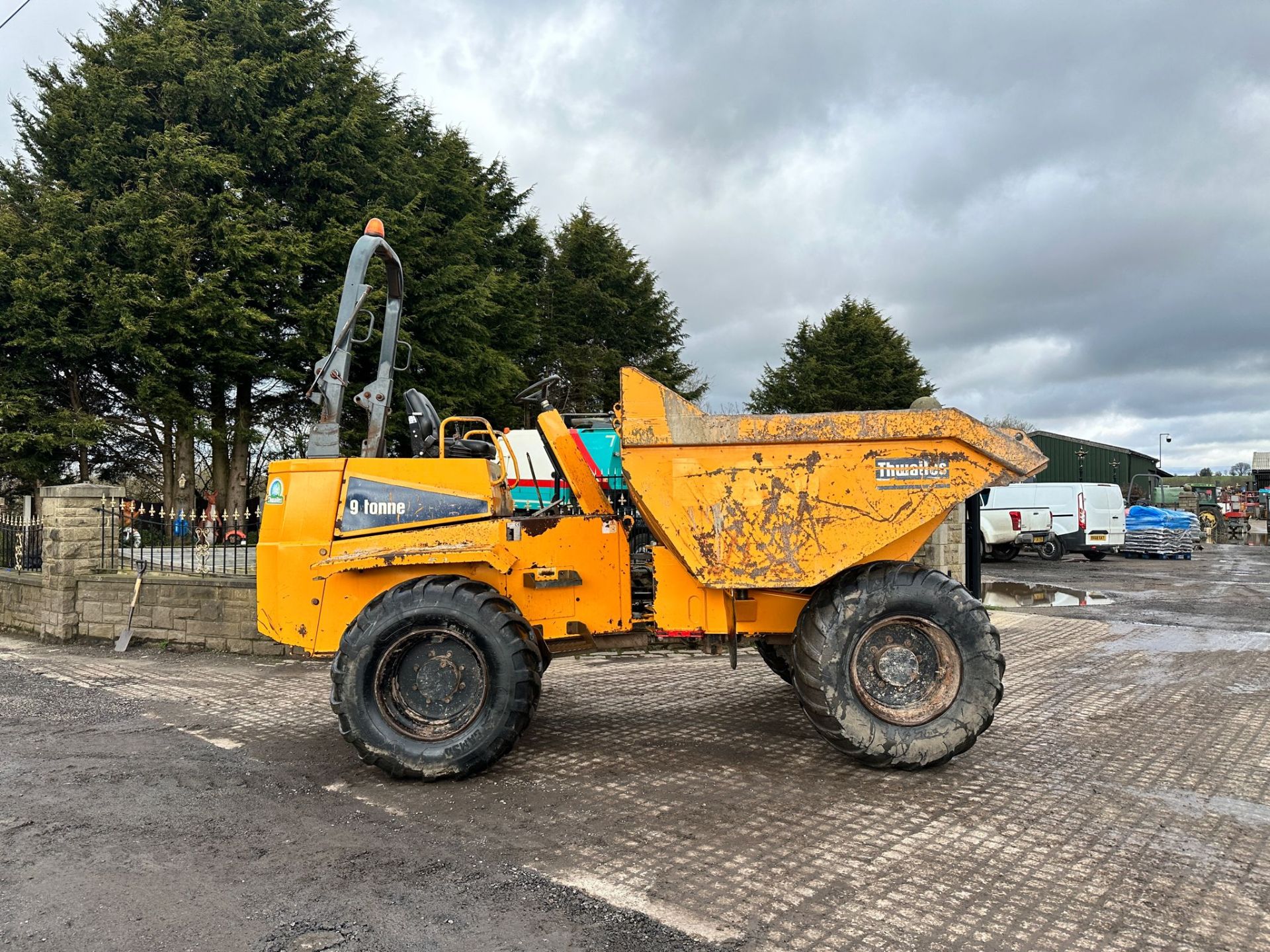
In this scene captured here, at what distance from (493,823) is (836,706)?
1957 mm

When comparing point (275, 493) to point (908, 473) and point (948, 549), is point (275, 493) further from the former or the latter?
point (948, 549)

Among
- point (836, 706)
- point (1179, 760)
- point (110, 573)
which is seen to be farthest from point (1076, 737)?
point (110, 573)

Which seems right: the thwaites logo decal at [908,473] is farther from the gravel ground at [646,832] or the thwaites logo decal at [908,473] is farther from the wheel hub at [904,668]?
the gravel ground at [646,832]

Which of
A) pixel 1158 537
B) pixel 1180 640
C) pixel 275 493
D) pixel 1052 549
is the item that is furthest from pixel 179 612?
pixel 1158 537

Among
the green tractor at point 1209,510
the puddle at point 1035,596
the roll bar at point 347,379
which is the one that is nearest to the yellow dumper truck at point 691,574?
the roll bar at point 347,379

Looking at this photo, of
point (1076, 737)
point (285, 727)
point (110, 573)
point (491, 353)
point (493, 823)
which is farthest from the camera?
point (491, 353)

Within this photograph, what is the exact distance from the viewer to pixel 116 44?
17.4 meters

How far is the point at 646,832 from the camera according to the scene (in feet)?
13.0

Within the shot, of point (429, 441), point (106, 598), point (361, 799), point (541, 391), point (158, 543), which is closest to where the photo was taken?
point (361, 799)

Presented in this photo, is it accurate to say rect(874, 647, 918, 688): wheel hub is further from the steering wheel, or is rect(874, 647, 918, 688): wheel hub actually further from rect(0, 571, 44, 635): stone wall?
rect(0, 571, 44, 635): stone wall

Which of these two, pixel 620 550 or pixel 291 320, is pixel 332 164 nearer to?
Result: pixel 291 320

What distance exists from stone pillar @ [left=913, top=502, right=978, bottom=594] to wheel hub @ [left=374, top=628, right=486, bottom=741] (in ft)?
23.7

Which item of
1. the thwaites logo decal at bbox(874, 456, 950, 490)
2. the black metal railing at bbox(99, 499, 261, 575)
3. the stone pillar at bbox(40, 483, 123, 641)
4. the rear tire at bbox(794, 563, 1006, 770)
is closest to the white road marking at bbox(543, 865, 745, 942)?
the rear tire at bbox(794, 563, 1006, 770)

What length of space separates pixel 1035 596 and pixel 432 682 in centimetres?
1245
